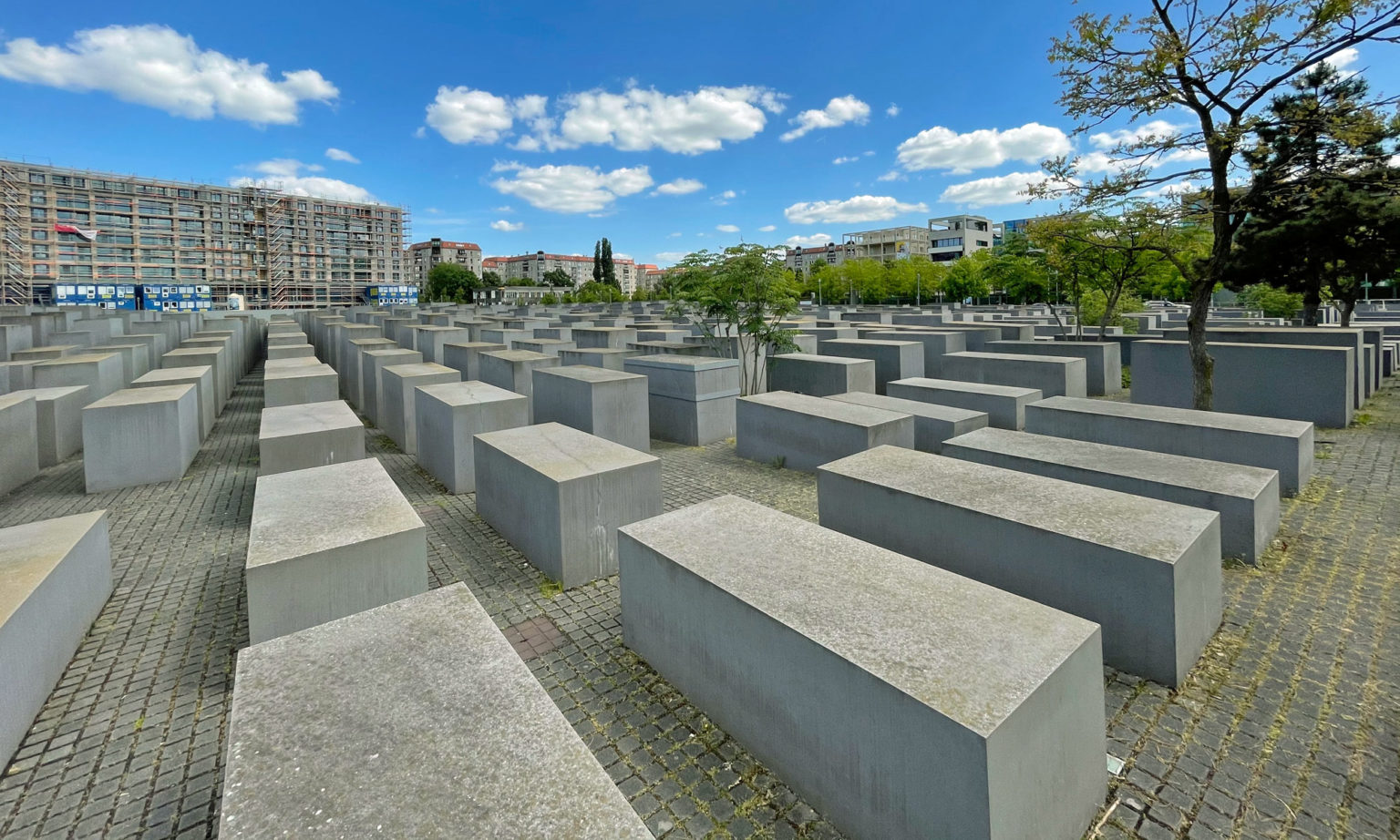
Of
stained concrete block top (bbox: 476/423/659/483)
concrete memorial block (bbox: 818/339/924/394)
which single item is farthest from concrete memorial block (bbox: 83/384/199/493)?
concrete memorial block (bbox: 818/339/924/394)

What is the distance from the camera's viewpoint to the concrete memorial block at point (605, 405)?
1058 centimetres

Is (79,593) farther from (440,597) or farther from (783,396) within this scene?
(783,396)

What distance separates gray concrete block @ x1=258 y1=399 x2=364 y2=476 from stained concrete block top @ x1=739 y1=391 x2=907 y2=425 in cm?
561

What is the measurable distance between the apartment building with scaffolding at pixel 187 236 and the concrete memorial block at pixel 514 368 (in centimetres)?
7522

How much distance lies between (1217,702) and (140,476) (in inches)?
487

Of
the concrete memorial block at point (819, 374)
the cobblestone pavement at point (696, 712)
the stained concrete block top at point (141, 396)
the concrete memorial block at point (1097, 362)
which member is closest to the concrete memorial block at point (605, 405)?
the cobblestone pavement at point (696, 712)

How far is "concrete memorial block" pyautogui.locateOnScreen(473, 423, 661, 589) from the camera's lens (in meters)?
6.12

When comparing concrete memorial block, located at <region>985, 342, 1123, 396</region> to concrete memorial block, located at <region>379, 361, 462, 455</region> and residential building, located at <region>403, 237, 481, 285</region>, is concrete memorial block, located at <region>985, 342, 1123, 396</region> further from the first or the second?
residential building, located at <region>403, 237, 481, 285</region>

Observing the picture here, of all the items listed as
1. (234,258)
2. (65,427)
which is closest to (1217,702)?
(65,427)

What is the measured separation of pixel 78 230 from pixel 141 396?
8884 cm

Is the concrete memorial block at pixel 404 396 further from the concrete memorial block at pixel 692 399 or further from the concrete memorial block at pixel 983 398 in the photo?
the concrete memorial block at pixel 983 398

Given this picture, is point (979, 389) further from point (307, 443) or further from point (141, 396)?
point (141, 396)

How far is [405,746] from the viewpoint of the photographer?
263 cm

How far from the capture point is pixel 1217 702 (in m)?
4.14
